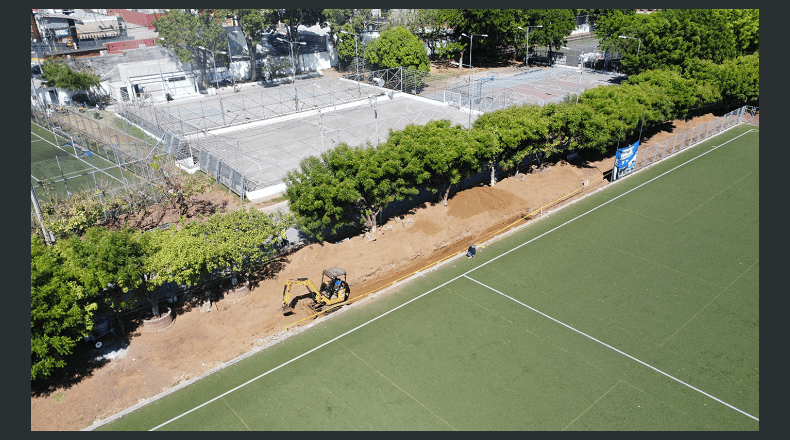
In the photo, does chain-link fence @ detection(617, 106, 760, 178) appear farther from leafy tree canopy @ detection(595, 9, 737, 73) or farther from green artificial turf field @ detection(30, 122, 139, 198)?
green artificial turf field @ detection(30, 122, 139, 198)

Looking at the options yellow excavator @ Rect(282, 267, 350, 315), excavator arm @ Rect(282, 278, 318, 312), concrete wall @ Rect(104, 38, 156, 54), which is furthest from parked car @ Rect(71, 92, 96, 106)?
excavator arm @ Rect(282, 278, 318, 312)

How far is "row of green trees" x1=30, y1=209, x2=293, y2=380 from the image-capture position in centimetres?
2139

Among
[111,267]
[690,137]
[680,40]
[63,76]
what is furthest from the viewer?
[680,40]

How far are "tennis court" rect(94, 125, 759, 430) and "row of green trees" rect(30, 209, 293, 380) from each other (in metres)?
4.54

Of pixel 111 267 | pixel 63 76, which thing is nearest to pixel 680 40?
pixel 111 267

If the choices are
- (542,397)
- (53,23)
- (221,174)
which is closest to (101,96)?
(53,23)

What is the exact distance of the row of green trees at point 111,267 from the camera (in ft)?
70.2

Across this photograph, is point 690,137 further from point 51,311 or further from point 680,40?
point 51,311

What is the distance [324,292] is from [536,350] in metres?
11.3

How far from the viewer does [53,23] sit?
74.8 meters

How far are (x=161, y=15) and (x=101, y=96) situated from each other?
1219 cm

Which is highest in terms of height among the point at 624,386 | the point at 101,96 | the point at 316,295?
the point at 101,96

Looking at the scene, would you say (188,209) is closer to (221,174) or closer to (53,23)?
(221,174)

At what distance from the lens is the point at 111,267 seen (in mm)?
23422
